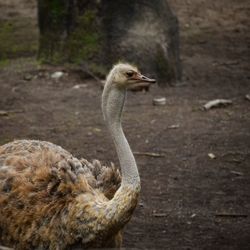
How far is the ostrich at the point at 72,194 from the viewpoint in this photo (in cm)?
488

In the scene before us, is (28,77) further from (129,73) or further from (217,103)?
(129,73)

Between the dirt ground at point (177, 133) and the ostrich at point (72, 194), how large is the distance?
3.77 ft

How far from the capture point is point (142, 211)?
693cm

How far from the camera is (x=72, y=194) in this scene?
5074mm

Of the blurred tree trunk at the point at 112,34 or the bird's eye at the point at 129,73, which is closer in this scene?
the bird's eye at the point at 129,73

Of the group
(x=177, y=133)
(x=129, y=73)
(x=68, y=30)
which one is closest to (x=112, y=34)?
(x=68, y=30)

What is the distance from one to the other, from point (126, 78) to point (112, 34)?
6.11 m

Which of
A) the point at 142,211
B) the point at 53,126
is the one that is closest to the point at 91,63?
the point at 53,126

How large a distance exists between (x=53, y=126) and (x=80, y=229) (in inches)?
173

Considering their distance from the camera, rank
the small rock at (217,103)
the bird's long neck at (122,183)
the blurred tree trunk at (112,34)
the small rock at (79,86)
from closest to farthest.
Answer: the bird's long neck at (122,183) < the small rock at (217,103) < the small rock at (79,86) < the blurred tree trunk at (112,34)

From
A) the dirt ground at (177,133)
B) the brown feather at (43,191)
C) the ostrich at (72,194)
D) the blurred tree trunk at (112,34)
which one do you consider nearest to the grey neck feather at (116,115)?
the ostrich at (72,194)

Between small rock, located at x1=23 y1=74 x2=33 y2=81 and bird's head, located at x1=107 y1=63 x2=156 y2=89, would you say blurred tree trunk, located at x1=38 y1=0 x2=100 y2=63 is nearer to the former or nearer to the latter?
small rock, located at x1=23 y1=74 x2=33 y2=81

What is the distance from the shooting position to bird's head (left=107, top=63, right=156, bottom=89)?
198 inches

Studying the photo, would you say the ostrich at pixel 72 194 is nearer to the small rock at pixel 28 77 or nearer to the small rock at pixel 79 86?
the small rock at pixel 79 86
